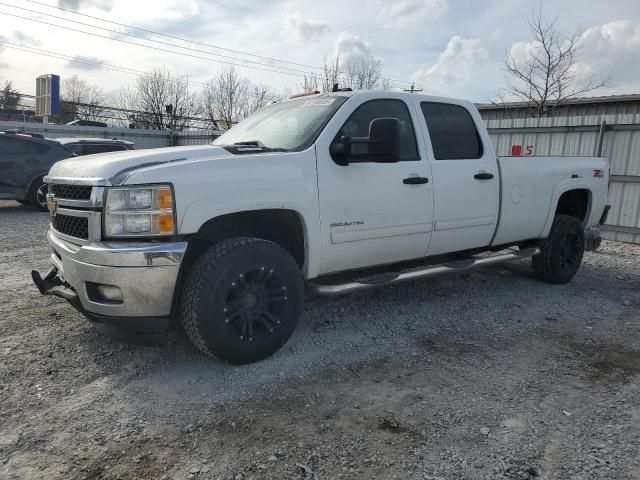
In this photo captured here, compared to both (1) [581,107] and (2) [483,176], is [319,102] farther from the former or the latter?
(1) [581,107]

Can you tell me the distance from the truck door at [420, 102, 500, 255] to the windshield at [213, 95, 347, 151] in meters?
1.03

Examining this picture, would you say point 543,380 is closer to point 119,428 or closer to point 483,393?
point 483,393

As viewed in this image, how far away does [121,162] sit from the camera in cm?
337

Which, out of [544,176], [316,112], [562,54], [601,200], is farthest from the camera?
[562,54]

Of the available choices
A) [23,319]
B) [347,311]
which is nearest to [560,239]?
[347,311]

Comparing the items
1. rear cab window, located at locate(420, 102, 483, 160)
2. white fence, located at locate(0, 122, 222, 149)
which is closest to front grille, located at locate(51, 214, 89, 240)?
rear cab window, located at locate(420, 102, 483, 160)

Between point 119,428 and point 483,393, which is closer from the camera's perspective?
point 119,428

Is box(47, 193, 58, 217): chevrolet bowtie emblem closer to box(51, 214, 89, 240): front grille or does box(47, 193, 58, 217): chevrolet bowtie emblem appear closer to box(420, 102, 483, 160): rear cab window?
box(51, 214, 89, 240): front grille

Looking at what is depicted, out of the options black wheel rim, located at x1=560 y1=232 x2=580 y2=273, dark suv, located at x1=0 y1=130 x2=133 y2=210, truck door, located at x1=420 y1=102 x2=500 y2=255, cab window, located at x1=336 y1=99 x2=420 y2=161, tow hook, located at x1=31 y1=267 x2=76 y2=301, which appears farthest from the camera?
dark suv, located at x1=0 y1=130 x2=133 y2=210

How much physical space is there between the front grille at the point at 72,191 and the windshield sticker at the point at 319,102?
1948 millimetres

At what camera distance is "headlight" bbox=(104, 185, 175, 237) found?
3188mm

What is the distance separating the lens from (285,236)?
4.00 metres

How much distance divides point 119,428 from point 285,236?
1.78 m

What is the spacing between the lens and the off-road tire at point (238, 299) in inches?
131
